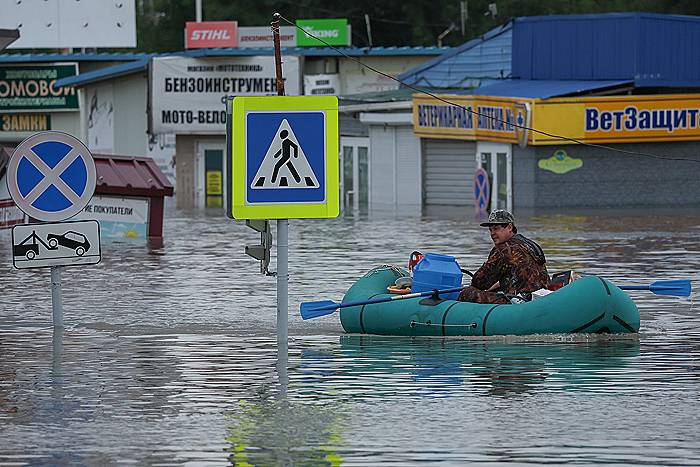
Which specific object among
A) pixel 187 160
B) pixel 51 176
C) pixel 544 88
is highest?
pixel 544 88

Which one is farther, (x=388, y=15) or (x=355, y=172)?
(x=388, y=15)

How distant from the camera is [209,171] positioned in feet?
198

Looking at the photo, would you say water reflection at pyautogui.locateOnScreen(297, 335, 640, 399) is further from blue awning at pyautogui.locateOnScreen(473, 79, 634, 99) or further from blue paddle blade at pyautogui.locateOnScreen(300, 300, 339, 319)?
blue awning at pyautogui.locateOnScreen(473, 79, 634, 99)

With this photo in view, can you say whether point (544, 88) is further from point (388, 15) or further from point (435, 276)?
point (388, 15)

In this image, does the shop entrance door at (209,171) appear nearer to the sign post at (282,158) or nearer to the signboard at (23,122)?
the signboard at (23,122)

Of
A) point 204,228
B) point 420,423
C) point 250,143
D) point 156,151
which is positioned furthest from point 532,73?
point 420,423

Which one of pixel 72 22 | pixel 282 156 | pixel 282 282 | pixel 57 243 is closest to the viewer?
pixel 282 156

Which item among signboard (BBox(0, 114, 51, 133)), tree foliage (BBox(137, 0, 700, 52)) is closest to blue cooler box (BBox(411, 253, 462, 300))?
signboard (BBox(0, 114, 51, 133))

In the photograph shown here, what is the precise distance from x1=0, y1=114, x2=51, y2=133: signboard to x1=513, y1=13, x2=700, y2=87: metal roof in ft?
90.7

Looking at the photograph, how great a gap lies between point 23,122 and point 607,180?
30.4 m

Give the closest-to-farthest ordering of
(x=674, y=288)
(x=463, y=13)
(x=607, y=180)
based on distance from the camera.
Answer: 1. (x=674, y=288)
2. (x=607, y=180)
3. (x=463, y=13)

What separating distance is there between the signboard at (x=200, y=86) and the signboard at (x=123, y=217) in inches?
967

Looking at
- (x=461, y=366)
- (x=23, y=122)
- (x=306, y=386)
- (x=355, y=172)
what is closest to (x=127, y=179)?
(x=461, y=366)

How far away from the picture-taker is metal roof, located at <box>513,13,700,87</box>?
43656 millimetres
